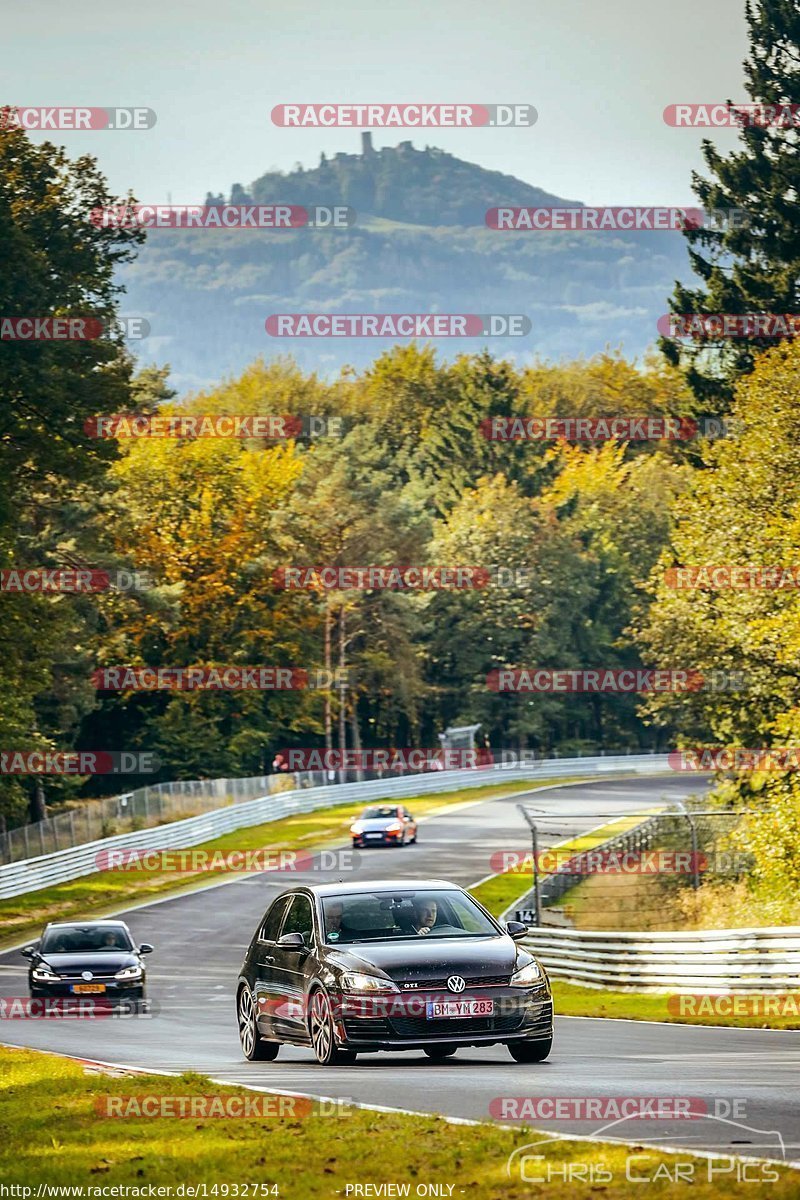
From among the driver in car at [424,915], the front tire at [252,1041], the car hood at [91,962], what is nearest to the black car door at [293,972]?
the front tire at [252,1041]

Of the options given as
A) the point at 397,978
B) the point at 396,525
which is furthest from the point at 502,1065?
the point at 396,525

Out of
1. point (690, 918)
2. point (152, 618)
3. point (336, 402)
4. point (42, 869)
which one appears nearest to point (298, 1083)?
point (690, 918)

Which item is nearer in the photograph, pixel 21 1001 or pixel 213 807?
pixel 21 1001

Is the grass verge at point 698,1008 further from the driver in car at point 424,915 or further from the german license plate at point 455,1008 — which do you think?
the german license plate at point 455,1008

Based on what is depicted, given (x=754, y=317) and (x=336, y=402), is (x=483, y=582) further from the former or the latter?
(x=754, y=317)

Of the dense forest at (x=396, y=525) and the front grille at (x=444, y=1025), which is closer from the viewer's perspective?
the front grille at (x=444, y=1025)

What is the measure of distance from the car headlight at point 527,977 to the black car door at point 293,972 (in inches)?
70.1

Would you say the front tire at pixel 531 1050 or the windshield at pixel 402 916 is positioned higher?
the windshield at pixel 402 916

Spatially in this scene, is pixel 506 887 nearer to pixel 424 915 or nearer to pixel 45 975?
pixel 45 975

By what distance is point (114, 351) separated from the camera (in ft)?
147

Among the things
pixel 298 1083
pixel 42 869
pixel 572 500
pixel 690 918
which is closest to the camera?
pixel 298 1083

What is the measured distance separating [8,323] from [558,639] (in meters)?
59.6

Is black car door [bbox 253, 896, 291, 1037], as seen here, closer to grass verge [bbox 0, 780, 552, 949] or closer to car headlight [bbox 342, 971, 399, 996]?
car headlight [bbox 342, 971, 399, 996]

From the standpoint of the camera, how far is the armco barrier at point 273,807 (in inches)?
1950
